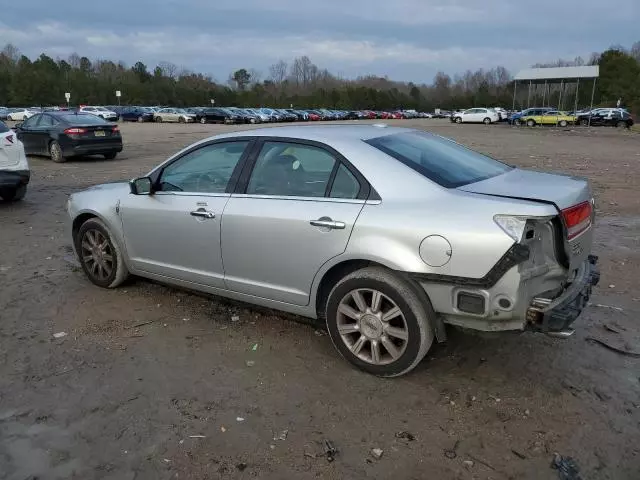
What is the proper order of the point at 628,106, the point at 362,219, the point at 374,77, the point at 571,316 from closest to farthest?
the point at 571,316 → the point at 362,219 → the point at 628,106 → the point at 374,77

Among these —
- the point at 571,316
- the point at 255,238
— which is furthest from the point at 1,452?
the point at 571,316

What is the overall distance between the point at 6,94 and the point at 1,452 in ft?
302

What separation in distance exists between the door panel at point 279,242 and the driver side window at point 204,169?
1.05 ft

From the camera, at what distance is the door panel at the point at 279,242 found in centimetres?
373

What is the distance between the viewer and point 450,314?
11.1ft

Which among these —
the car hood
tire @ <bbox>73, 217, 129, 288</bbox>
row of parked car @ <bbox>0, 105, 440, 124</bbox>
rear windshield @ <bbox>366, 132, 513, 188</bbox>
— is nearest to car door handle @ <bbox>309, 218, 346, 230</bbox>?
rear windshield @ <bbox>366, 132, 513, 188</bbox>

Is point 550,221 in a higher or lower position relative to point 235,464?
higher

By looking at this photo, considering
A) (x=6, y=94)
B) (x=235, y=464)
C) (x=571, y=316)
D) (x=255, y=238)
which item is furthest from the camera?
(x=6, y=94)

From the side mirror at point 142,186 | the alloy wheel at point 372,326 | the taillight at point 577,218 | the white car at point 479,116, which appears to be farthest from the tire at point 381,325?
the white car at point 479,116

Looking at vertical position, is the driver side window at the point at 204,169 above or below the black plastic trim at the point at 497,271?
above

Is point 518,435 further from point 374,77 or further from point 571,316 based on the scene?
point 374,77

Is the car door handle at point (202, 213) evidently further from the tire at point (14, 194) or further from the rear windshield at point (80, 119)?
the rear windshield at point (80, 119)

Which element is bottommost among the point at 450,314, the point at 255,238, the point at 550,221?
the point at 450,314

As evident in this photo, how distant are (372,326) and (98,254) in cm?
306
